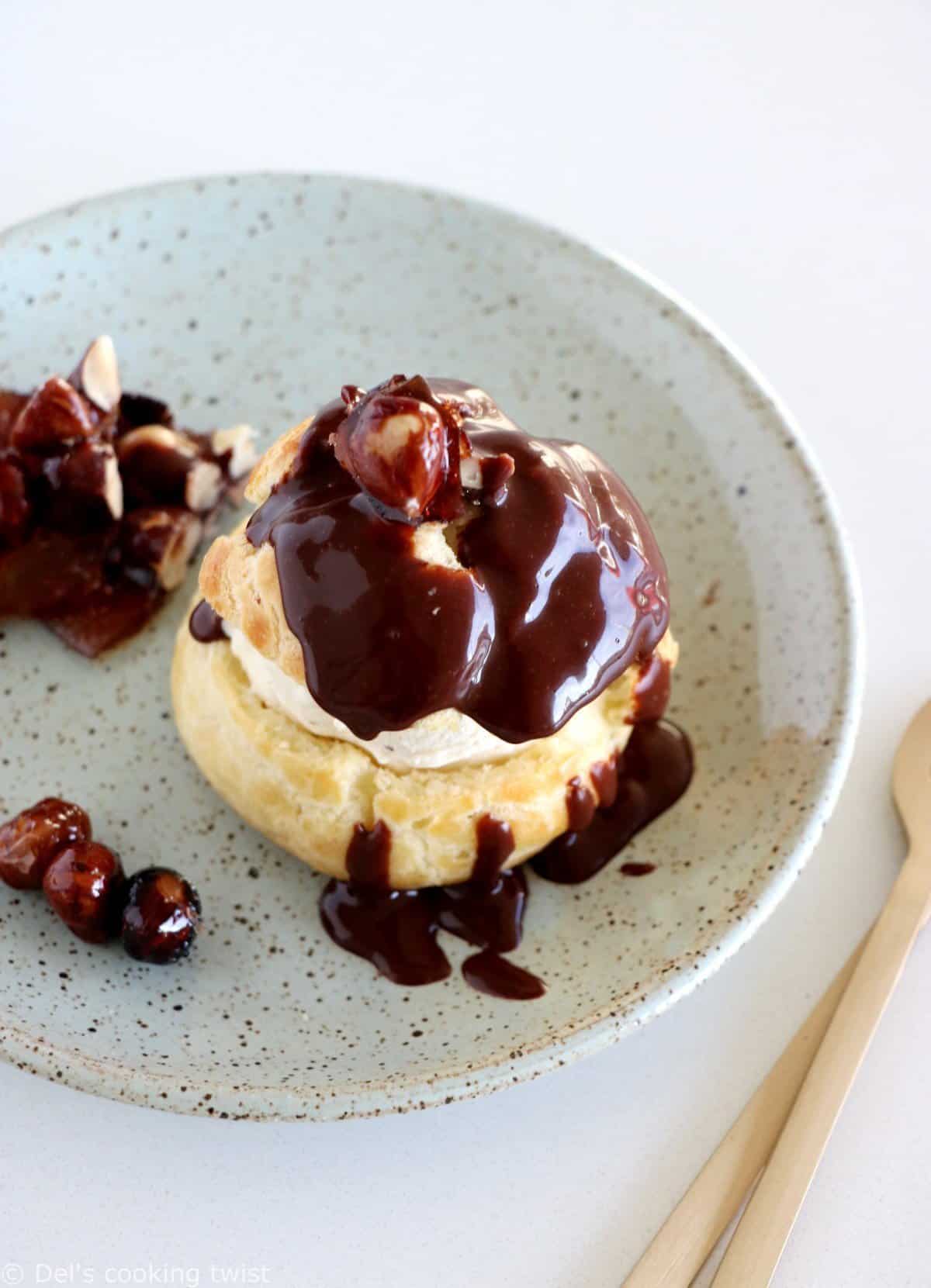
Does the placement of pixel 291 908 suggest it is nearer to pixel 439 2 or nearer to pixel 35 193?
pixel 35 193

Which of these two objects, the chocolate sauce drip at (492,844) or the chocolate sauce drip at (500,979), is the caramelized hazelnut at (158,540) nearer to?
the chocolate sauce drip at (492,844)

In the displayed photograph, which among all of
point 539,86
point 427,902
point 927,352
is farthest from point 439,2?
point 427,902

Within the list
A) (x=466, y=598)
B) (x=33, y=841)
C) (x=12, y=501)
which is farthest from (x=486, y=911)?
(x=12, y=501)

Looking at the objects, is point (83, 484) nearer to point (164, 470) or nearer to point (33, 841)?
point (164, 470)

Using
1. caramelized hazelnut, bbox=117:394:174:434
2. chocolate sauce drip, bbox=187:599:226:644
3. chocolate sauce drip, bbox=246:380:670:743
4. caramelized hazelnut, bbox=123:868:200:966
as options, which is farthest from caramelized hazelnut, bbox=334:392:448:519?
caramelized hazelnut, bbox=117:394:174:434

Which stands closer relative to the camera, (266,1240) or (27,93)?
(266,1240)

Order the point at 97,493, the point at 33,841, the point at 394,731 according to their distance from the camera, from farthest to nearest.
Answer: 1. the point at 97,493
2. the point at 33,841
3. the point at 394,731

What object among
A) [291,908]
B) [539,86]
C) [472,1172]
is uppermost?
[539,86]
